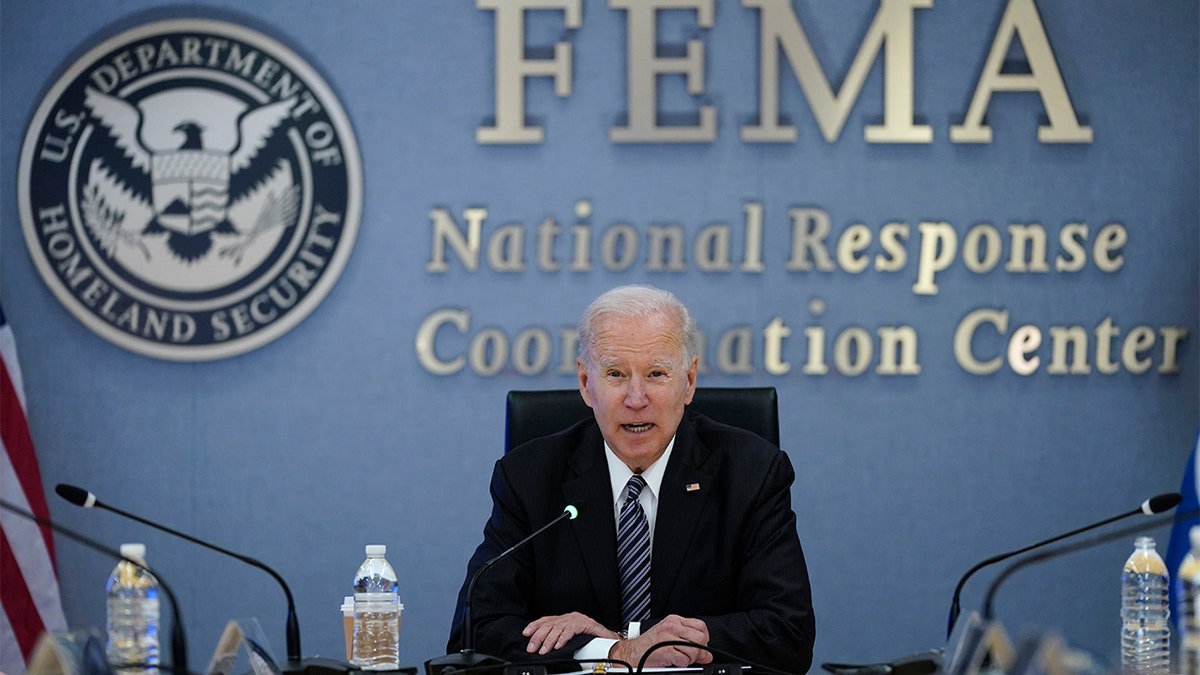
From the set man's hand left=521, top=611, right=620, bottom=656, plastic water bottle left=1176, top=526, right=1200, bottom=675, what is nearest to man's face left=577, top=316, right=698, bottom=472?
man's hand left=521, top=611, right=620, bottom=656

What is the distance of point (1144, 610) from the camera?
8.96 ft

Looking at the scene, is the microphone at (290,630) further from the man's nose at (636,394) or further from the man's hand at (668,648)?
the man's nose at (636,394)

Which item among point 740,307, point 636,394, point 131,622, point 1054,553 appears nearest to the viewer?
point 1054,553

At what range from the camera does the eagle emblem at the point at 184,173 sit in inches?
171

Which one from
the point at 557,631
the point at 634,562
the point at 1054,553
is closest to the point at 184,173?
the point at 634,562

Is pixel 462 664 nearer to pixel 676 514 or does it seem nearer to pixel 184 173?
pixel 676 514

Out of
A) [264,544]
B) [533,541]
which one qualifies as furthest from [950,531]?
[264,544]

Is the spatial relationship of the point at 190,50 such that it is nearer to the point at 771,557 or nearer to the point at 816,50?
the point at 816,50

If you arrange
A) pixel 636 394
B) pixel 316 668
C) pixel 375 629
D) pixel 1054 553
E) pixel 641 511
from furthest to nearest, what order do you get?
pixel 641 511 < pixel 636 394 < pixel 375 629 < pixel 316 668 < pixel 1054 553

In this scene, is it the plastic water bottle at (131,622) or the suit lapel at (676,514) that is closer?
the plastic water bottle at (131,622)

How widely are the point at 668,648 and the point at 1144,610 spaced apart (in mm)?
946

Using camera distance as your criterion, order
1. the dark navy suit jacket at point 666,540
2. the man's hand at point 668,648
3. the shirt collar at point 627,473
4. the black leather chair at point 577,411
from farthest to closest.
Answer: the black leather chair at point 577,411 → the shirt collar at point 627,473 → the dark navy suit jacket at point 666,540 → the man's hand at point 668,648

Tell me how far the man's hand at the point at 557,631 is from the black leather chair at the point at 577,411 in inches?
21.0

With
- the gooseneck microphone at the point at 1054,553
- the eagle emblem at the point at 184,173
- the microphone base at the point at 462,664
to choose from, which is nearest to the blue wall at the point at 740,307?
the eagle emblem at the point at 184,173
